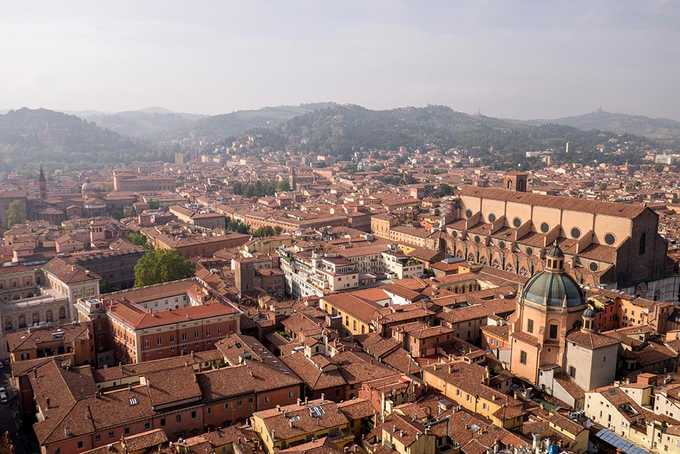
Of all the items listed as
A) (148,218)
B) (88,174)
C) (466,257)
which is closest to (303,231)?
(466,257)

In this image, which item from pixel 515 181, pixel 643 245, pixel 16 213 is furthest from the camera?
pixel 16 213

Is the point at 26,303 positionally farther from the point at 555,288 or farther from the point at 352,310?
the point at 555,288

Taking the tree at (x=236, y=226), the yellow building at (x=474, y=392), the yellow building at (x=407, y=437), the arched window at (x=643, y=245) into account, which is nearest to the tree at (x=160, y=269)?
the yellow building at (x=474, y=392)

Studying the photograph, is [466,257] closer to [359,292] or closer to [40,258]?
[359,292]

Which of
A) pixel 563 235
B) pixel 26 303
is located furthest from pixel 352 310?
pixel 563 235

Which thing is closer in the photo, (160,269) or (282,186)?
(160,269)
